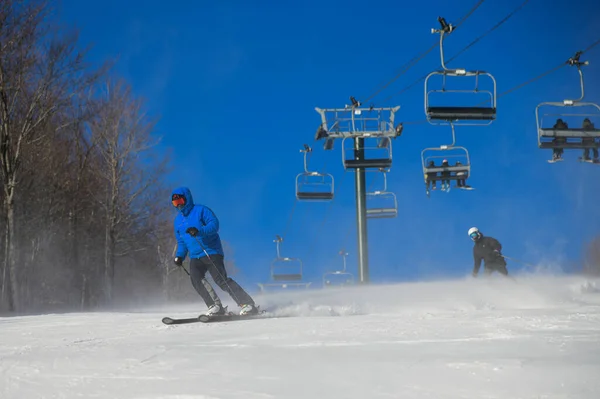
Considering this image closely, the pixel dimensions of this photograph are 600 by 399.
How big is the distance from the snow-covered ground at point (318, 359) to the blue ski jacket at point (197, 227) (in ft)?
4.11

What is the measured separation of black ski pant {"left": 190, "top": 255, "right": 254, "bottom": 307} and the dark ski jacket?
622 centimetres

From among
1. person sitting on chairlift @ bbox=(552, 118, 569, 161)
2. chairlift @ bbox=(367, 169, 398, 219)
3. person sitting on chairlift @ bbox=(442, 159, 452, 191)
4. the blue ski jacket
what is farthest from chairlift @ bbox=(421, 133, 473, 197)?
the blue ski jacket

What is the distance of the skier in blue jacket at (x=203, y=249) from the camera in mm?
8047

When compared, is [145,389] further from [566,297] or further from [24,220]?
[24,220]

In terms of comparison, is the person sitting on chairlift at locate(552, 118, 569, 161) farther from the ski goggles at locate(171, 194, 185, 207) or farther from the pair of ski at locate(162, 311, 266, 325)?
the ski goggles at locate(171, 194, 185, 207)

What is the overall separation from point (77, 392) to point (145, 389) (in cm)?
38

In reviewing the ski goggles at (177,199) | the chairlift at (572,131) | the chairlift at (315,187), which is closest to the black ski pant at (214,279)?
the ski goggles at (177,199)

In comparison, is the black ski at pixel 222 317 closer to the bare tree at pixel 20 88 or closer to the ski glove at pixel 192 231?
the ski glove at pixel 192 231

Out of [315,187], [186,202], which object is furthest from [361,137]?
[186,202]

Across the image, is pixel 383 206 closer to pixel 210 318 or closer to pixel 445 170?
pixel 445 170

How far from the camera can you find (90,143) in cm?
2819

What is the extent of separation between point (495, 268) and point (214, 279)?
21.8 feet

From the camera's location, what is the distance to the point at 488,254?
1270cm

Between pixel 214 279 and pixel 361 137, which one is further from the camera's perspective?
pixel 361 137
